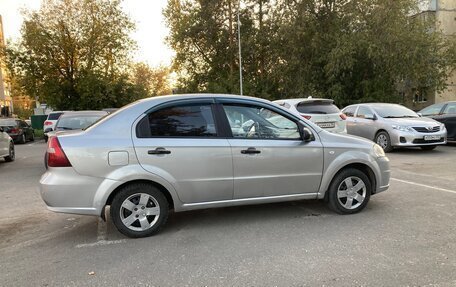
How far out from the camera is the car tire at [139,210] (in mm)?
4539

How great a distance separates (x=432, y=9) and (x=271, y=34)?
16.1 metres

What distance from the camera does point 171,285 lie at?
11.4 ft

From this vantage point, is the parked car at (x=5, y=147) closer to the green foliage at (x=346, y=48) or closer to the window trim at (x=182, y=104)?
the window trim at (x=182, y=104)

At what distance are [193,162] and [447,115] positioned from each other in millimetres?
11259

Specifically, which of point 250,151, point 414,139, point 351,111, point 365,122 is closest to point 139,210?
point 250,151

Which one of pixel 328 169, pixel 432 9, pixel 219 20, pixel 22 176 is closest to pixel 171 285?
pixel 328 169

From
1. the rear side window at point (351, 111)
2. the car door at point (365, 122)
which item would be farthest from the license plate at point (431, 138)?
the rear side window at point (351, 111)

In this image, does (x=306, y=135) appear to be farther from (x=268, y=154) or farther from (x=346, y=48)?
(x=346, y=48)

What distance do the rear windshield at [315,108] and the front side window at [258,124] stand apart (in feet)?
19.4

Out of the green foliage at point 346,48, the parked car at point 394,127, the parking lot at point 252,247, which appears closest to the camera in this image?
the parking lot at point 252,247

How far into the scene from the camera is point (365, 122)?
41.2 ft

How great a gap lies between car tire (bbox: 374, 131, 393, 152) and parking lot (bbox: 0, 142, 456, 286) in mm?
5423

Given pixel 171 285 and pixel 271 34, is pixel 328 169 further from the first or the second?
pixel 271 34

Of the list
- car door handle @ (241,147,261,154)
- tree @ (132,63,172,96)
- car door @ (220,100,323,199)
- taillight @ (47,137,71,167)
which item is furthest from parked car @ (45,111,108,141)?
tree @ (132,63,172,96)
